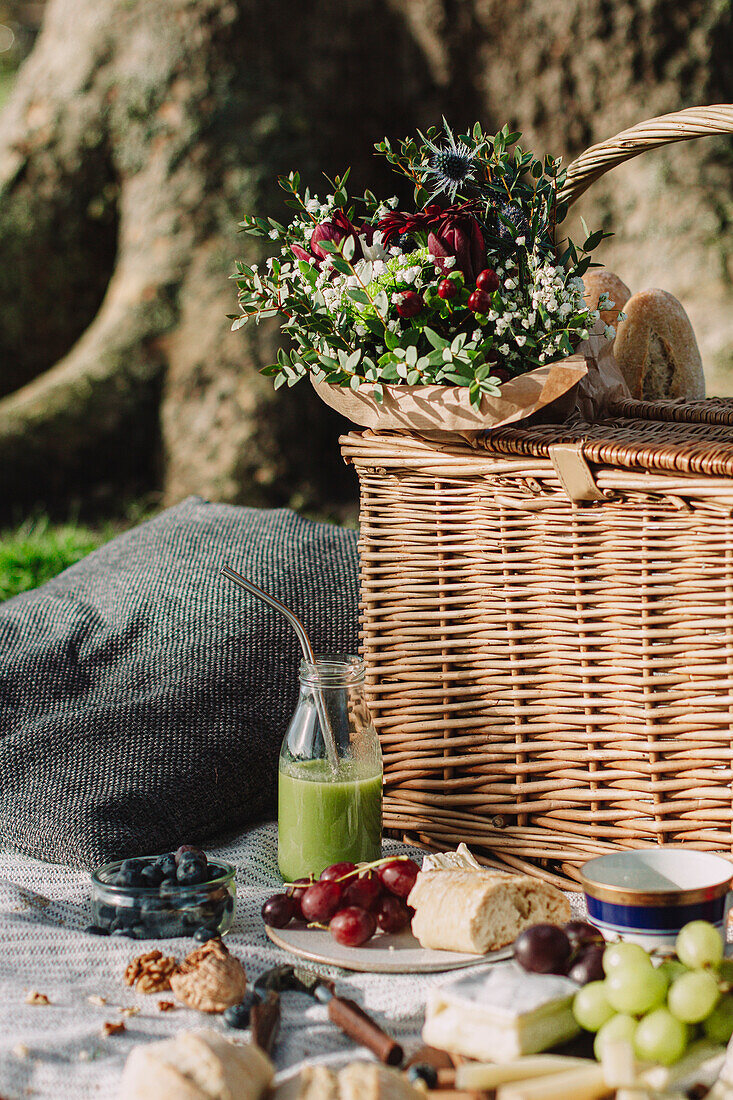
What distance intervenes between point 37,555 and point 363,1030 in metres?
2.00

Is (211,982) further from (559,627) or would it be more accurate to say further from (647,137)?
(647,137)

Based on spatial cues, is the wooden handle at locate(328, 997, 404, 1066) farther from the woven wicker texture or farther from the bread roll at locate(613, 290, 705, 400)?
the bread roll at locate(613, 290, 705, 400)

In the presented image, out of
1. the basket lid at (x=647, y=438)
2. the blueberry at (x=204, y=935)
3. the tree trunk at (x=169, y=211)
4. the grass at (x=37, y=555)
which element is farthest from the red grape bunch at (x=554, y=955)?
the tree trunk at (x=169, y=211)

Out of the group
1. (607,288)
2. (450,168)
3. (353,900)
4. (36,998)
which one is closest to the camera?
(36,998)

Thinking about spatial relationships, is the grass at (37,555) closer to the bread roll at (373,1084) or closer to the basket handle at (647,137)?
the basket handle at (647,137)

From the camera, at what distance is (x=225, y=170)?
12.0 ft

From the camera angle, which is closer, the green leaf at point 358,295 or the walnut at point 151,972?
the walnut at point 151,972

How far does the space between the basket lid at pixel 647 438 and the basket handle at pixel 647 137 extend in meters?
0.29

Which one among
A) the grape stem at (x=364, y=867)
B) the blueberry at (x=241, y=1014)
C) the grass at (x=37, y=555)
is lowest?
the blueberry at (x=241, y=1014)

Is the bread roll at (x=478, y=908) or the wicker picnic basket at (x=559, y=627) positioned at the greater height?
the wicker picnic basket at (x=559, y=627)

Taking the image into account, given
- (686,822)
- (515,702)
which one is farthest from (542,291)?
(686,822)

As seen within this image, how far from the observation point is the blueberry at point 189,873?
3.45 ft

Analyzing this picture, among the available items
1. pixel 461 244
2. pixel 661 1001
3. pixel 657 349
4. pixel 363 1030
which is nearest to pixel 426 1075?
pixel 363 1030

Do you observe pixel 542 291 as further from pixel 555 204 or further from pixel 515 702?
pixel 515 702
